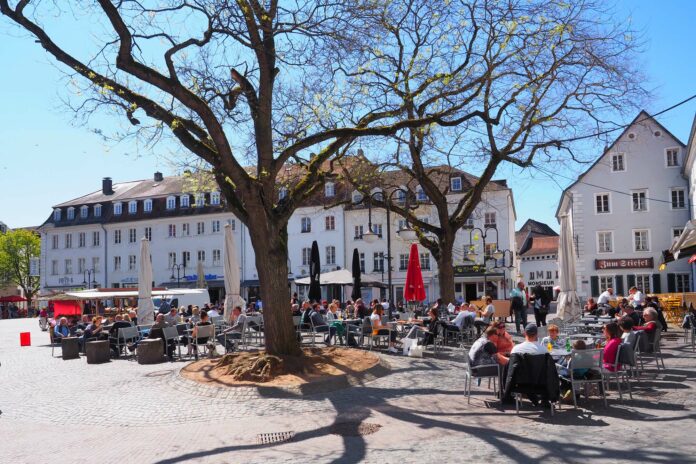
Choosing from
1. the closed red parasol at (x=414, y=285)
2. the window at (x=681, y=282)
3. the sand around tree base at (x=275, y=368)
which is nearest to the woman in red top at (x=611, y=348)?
the sand around tree base at (x=275, y=368)

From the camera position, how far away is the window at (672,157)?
41184mm

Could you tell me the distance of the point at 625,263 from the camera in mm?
42031

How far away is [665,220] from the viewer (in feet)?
136

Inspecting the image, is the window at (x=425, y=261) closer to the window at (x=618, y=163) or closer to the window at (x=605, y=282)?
the window at (x=605, y=282)

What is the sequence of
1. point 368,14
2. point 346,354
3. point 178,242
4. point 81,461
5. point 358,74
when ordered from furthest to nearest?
1. point 178,242
2. point 358,74
3. point 346,354
4. point 368,14
5. point 81,461

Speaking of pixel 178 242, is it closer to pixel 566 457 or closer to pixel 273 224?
pixel 273 224

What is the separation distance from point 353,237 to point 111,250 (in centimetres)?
2465

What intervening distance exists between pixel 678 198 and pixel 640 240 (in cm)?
348

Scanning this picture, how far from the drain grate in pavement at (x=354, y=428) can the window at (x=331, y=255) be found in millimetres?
43642

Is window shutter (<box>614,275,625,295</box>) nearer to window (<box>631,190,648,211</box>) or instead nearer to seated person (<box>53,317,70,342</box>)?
window (<box>631,190,648,211</box>)

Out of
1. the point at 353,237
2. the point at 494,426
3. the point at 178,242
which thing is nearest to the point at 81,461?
the point at 494,426

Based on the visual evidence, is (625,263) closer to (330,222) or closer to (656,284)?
(656,284)

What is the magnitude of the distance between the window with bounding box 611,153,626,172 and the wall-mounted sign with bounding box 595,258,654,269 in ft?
19.6

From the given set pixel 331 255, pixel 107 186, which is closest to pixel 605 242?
pixel 331 255
